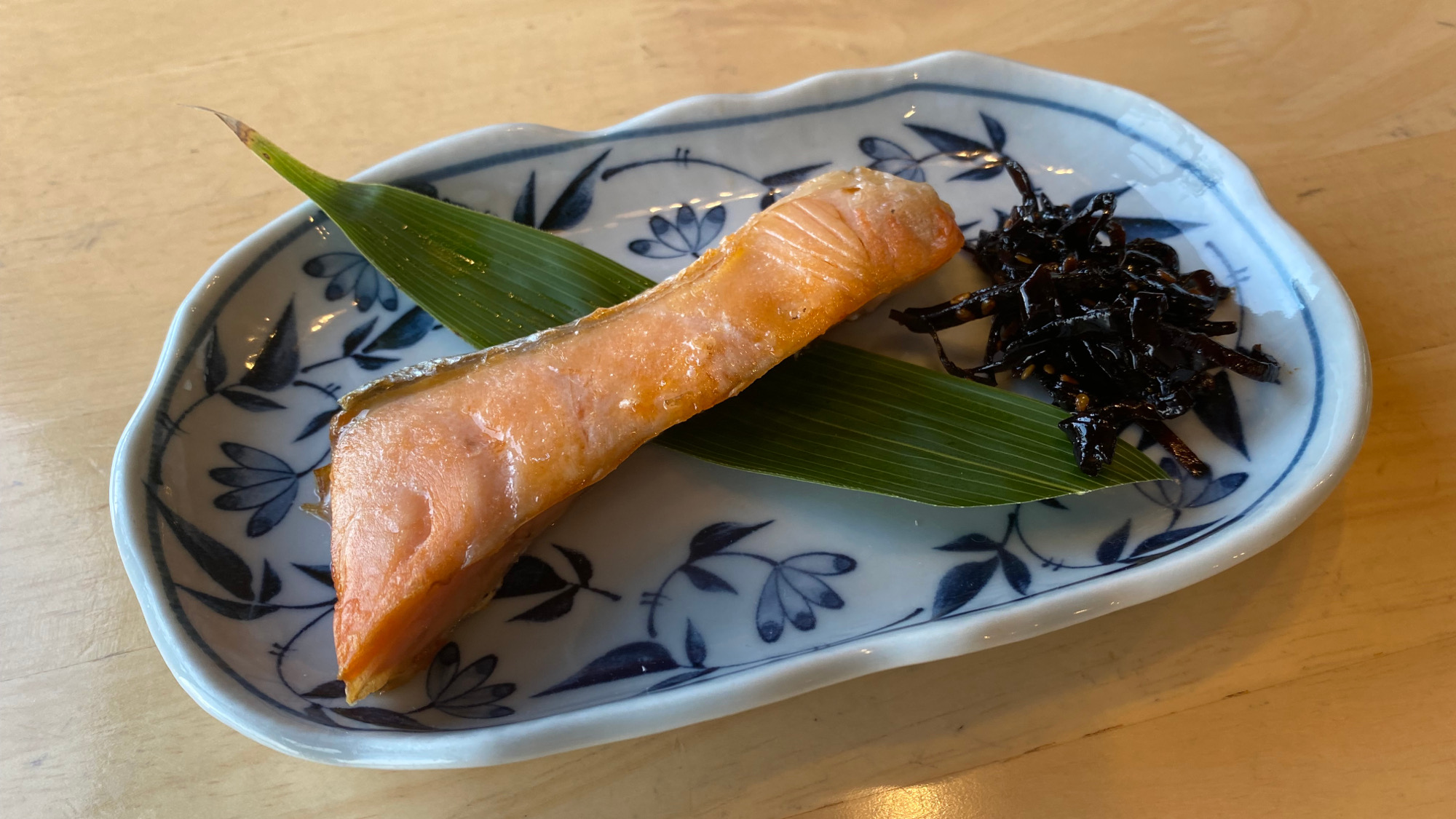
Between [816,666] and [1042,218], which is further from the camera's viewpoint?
[1042,218]

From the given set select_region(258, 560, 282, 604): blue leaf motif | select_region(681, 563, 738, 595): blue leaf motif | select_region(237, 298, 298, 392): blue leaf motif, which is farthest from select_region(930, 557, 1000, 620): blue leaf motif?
select_region(237, 298, 298, 392): blue leaf motif

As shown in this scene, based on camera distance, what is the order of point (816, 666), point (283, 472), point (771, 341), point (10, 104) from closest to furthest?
point (816, 666)
point (771, 341)
point (283, 472)
point (10, 104)

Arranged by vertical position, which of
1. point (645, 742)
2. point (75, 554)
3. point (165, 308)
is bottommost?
point (645, 742)

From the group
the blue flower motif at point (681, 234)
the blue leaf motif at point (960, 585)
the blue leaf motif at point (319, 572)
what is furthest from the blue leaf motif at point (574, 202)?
the blue leaf motif at point (960, 585)

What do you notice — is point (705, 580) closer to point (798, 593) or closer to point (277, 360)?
point (798, 593)

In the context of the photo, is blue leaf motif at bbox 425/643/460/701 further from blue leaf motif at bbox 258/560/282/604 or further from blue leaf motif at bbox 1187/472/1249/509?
blue leaf motif at bbox 1187/472/1249/509

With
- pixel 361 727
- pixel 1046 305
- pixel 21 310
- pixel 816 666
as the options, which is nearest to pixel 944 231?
pixel 1046 305

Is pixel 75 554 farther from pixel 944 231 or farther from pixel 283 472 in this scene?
pixel 944 231

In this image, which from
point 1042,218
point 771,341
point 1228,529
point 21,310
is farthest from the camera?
point 21,310
